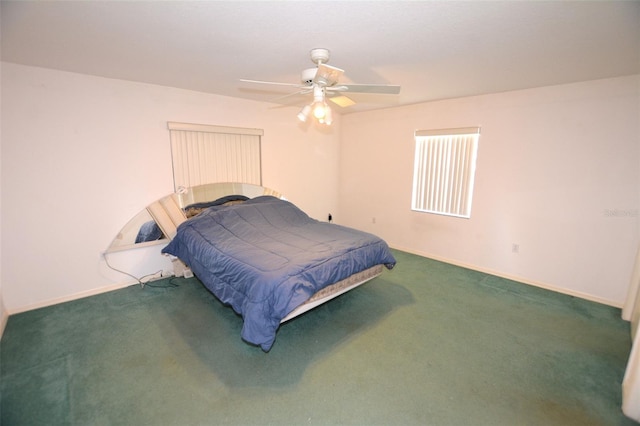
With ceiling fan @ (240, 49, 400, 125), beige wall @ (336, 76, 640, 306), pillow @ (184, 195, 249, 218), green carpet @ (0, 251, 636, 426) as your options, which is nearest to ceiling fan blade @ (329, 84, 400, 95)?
ceiling fan @ (240, 49, 400, 125)

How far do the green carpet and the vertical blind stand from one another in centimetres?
157

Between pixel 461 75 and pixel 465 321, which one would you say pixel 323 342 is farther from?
pixel 461 75

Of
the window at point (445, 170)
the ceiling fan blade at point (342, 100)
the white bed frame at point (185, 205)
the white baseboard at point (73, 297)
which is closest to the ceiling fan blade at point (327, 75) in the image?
the ceiling fan blade at point (342, 100)

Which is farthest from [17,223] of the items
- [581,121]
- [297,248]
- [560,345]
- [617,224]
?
[617,224]

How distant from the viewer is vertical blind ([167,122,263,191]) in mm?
3502

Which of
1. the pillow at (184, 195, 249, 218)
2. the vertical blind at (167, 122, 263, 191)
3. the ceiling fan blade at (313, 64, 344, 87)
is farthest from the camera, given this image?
the pillow at (184, 195, 249, 218)

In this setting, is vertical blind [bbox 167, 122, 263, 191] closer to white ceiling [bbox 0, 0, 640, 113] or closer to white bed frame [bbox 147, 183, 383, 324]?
white bed frame [bbox 147, 183, 383, 324]

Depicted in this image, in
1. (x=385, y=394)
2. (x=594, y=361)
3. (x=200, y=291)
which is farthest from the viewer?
(x=200, y=291)

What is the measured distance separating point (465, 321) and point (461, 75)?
2.45 metres

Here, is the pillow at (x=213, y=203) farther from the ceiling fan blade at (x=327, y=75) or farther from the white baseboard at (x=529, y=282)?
the white baseboard at (x=529, y=282)

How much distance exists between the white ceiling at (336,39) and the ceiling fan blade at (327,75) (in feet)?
0.70

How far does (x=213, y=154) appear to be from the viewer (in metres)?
3.79

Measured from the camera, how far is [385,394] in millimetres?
1842

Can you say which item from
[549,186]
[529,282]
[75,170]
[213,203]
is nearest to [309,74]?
[213,203]
